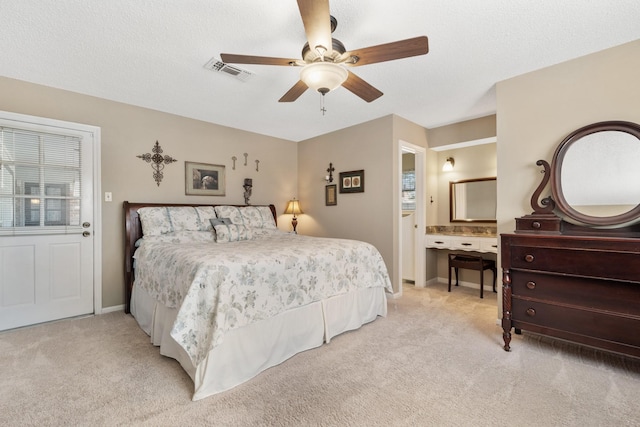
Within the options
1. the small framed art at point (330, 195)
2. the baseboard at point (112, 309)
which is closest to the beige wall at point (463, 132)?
the small framed art at point (330, 195)

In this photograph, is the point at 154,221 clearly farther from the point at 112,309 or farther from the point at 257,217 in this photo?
the point at 257,217

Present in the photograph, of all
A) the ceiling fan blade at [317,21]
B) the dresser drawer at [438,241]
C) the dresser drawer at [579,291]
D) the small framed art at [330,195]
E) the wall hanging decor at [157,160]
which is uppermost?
the ceiling fan blade at [317,21]

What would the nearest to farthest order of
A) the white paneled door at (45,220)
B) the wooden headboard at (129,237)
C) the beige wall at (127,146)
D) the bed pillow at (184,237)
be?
the white paneled door at (45,220), the beige wall at (127,146), the bed pillow at (184,237), the wooden headboard at (129,237)

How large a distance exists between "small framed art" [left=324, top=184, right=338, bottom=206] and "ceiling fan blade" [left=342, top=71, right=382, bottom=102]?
2312 millimetres

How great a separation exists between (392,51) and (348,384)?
2.16 m

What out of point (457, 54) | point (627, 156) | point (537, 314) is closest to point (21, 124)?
point (457, 54)

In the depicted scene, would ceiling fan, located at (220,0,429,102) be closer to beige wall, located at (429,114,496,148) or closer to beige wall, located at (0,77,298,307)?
beige wall, located at (0,77,298,307)

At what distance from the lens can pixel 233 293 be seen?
6.54 ft

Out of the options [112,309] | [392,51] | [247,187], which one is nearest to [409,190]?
[247,187]

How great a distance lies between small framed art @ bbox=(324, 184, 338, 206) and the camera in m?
4.73

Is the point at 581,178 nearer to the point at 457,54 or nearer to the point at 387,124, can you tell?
the point at 457,54

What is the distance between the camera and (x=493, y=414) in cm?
167

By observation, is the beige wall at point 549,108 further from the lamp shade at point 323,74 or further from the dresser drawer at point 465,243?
the lamp shade at point 323,74

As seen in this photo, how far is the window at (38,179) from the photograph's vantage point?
292cm
